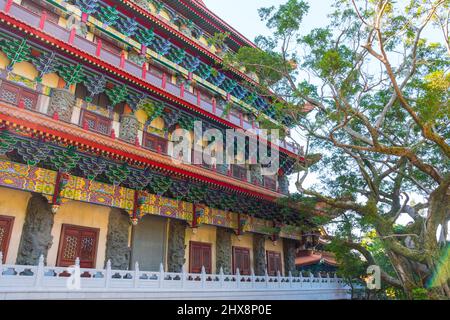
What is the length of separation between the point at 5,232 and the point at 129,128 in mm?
4752

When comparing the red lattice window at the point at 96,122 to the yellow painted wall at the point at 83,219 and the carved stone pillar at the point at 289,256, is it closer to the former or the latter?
the yellow painted wall at the point at 83,219

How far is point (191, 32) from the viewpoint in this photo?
15.8 metres

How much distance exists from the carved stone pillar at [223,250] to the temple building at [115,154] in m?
0.04

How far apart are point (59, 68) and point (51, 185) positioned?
3600mm

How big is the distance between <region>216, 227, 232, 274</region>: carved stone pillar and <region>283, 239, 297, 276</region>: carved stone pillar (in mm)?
3939

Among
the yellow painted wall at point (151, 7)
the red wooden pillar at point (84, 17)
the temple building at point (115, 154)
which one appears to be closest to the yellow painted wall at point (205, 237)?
the temple building at point (115, 154)

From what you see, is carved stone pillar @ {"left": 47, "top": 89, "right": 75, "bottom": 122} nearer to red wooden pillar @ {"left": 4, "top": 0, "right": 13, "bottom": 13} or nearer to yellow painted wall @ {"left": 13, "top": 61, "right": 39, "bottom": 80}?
yellow painted wall @ {"left": 13, "top": 61, "right": 39, "bottom": 80}

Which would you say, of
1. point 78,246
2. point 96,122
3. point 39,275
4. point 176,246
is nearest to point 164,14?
point 96,122

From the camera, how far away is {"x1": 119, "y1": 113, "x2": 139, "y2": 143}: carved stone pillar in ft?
35.8

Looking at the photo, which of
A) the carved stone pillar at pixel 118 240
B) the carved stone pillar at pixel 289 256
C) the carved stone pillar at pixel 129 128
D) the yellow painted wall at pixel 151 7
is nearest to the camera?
the carved stone pillar at pixel 118 240

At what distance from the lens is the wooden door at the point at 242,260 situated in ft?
42.1

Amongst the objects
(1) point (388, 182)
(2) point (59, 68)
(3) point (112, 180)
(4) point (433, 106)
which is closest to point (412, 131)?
(1) point (388, 182)

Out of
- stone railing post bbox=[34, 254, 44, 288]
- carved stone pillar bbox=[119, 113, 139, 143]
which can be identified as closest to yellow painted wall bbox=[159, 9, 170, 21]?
carved stone pillar bbox=[119, 113, 139, 143]

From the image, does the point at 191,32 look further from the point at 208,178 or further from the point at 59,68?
the point at 208,178
